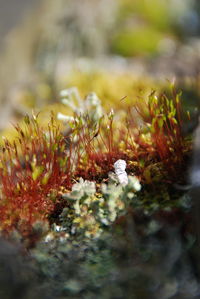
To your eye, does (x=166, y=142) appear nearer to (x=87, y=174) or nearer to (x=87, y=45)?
(x=87, y=174)

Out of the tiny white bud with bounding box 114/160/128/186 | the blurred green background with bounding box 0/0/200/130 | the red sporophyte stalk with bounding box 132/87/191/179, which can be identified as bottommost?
the tiny white bud with bounding box 114/160/128/186

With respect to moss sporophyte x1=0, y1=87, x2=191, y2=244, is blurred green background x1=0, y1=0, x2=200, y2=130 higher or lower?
higher

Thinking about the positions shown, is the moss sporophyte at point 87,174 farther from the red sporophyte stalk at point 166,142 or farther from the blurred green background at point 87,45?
the blurred green background at point 87,45

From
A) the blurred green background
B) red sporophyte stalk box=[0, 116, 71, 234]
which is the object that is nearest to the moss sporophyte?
red sporophyte stalk box=[0, 116, 71, 234]

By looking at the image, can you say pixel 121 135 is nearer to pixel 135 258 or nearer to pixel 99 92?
pixel 135 258

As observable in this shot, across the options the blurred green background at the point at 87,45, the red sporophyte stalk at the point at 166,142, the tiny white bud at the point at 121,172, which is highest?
the blurred green background at the point at 87,45

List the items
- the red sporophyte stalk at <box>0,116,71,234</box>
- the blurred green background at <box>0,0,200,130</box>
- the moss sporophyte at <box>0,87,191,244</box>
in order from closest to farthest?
1. the moss sporophyte at <box>0,87,191,244</box>
2. the red sporophyte stalk at <box>0,116,71,234</box>
3. the blurred green background at <box>0,0,200,130</box>

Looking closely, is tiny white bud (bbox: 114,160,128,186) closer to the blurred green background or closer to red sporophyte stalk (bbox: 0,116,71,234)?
red sporophyte stalk (bbox: 0,116,71,234)

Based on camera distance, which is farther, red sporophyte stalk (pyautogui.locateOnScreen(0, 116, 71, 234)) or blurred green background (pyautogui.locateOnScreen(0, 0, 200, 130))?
blurred green background (pyautogui.locateOnScreen(0, 0, 200, 130))

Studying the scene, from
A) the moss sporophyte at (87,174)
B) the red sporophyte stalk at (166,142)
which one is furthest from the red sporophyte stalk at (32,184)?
the red sporophyte stalk at (166,142)
